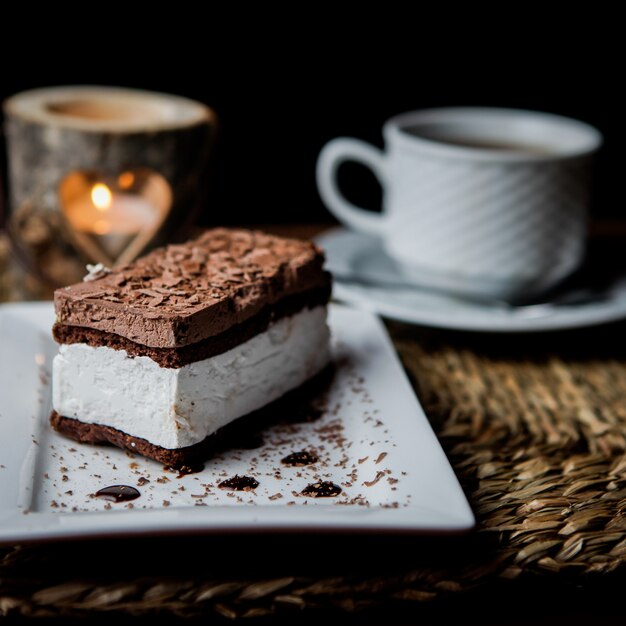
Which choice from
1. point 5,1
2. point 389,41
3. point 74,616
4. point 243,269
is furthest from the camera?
point 389,41

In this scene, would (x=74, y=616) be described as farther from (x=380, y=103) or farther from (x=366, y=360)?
(x=380, y=103)

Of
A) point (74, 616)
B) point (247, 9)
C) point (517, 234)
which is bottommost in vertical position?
point (74, 616)

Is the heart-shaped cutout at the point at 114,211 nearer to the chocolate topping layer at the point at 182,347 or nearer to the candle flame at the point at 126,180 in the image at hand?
the candle flame at the point at 126,180

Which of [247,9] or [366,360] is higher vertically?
[247,9]

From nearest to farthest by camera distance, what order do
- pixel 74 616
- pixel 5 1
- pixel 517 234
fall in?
pixel 74 616, pixel 517 234, pixel 5 1

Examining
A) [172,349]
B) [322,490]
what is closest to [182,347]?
[172,349]

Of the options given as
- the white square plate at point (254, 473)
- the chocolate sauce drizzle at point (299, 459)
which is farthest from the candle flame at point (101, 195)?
the chocolate sauce drizzle at point (299, 459)

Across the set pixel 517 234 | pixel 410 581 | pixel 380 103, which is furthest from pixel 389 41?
pixel 410 581

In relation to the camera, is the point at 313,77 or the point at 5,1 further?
the point at 313,77
